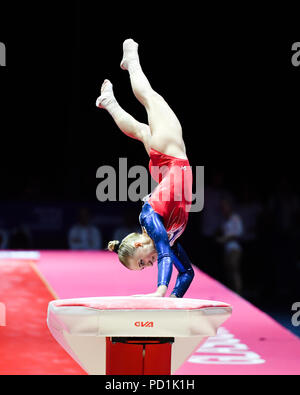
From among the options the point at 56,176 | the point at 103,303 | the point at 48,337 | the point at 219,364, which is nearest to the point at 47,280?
the point at 48,337

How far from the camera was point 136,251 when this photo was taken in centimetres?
333

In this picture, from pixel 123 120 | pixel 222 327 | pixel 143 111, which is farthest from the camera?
pixel 143 111

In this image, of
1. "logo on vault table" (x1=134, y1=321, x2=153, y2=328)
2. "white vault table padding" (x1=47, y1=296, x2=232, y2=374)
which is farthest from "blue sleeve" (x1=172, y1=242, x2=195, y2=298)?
"logo on vault table" (x1=134, y1=321, x2=153, y2=328)

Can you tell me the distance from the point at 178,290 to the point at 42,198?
20.1 feet

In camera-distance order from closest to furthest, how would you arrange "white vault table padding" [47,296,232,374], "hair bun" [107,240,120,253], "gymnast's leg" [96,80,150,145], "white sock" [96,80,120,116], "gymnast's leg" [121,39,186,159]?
"white vault table padding" [47,296,232,374]
"hair bun" [107,240,120,253]
"gymnast's leg" [121,39,186,159]
"gymnast's leg" [96,80,150,145]
"white sock" [96,80,120,116]

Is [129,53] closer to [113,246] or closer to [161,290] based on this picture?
[113,246]

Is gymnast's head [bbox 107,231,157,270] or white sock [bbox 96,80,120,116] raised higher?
white sock [bbox 96,80,120,116]

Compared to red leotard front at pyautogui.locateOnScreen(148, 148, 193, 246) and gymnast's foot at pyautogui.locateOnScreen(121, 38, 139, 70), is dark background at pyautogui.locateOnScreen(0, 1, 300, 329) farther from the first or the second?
red leotard front at pyautogui.locateOnScreen(148, 148, 193, 246)

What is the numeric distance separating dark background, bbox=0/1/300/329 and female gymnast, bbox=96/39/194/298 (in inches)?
168

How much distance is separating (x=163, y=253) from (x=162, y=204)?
270 mm

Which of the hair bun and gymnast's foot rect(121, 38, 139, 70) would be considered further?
gymnast's foot rect(121, 38, 139, 70)

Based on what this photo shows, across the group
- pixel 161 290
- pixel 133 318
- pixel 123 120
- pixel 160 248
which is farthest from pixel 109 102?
pixel 133 318

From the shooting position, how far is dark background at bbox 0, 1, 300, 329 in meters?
8.16
